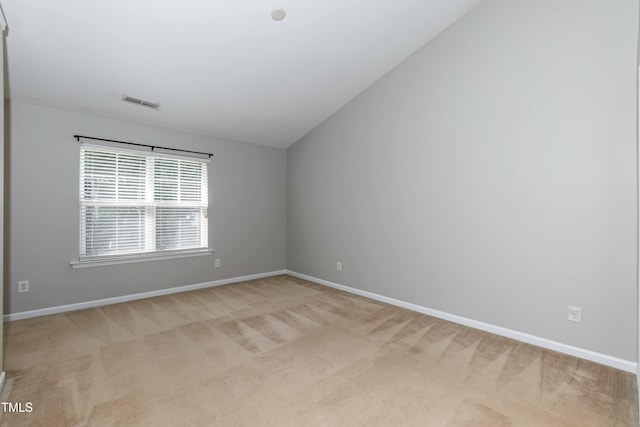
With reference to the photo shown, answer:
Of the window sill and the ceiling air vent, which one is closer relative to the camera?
the ceiling air vent

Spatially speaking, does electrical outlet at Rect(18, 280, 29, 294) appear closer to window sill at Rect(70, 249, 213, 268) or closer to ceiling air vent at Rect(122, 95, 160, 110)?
window sill at Rect(70, 249, 213, 268)

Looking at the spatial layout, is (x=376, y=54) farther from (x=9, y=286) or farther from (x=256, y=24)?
(x=9, y=286)

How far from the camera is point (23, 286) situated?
3256mm

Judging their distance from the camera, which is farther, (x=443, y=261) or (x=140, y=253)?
(x=140, y=253)

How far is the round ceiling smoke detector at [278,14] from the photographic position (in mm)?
2666

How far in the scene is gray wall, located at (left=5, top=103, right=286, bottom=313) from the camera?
3.22 m

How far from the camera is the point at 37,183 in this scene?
3316mm

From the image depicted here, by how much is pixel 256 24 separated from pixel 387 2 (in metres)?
1.22

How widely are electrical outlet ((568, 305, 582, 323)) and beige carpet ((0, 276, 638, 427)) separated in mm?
309

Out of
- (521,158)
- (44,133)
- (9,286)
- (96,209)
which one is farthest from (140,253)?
(521,158)

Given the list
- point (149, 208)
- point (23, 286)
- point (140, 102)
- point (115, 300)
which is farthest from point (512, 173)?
point (23, 286)

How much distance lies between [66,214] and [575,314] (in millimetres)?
5048

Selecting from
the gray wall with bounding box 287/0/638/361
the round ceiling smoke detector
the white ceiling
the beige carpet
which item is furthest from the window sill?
the round ceiling smoke detector

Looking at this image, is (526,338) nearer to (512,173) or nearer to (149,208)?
(512,173)
